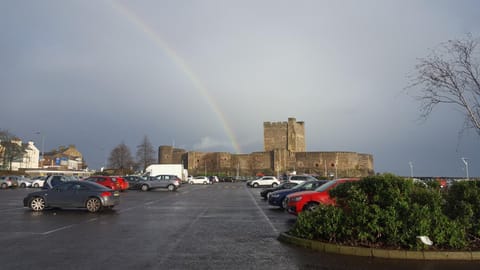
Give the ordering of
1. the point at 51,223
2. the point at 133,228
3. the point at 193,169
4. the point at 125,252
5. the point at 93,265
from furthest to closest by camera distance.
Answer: the point at 193,169
the point at 51,223
the point at 133,228
the point at 125,252
the point at 93,265

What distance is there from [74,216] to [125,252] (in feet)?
27.4

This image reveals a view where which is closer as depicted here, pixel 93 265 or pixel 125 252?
pixel 93 265

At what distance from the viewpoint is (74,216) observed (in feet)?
51.8

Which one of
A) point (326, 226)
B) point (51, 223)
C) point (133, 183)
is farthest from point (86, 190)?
point (133, 183)

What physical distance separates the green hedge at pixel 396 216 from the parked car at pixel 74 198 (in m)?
10.5

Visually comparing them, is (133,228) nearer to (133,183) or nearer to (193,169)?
(133,183)

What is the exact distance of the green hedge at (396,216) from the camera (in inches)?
342

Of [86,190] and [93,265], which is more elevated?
[86,190]

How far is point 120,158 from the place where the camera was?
90625 millimetres

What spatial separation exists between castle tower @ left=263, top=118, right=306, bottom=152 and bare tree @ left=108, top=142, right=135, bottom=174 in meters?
38.1

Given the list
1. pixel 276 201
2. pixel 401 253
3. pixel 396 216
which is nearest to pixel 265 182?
pixel 276 201

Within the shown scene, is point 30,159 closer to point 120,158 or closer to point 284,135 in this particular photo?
point 120,158

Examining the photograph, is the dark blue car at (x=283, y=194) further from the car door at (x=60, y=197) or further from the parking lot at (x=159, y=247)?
the car door at (x=60, y=197)

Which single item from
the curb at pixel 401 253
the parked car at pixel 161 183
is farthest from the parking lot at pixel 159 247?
the parked car at pixel 161 183
